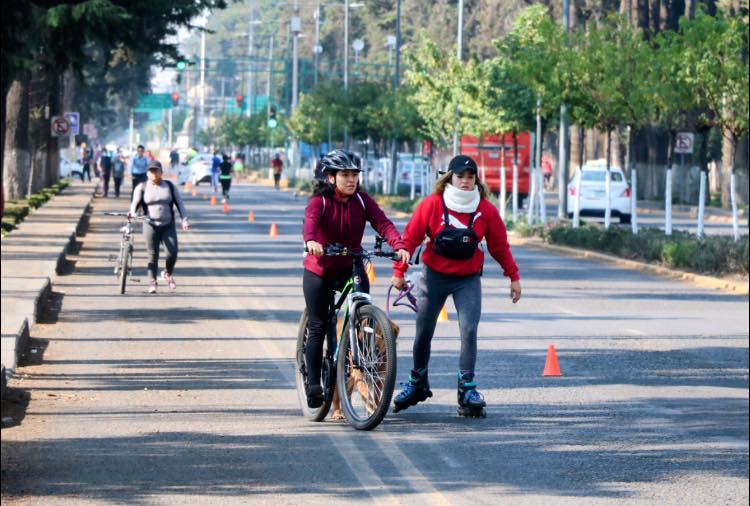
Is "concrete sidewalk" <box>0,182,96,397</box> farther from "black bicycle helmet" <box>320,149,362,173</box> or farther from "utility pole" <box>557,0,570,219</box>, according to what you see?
"utility pole" <box>557,0,570,219</box>

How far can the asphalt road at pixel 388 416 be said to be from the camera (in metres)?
8.97

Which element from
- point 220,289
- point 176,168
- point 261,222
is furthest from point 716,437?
point 176,168

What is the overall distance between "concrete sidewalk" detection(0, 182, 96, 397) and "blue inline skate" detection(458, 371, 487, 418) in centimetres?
350

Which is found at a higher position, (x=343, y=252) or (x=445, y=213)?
(x=445, y=213)

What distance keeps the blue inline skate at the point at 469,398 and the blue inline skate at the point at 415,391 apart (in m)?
0.24


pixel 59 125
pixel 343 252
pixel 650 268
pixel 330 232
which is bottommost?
pixel 650 268

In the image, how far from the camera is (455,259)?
449 inches

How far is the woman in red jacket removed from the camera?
11.3 metres

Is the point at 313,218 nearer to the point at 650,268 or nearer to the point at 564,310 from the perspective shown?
the point at 564,310

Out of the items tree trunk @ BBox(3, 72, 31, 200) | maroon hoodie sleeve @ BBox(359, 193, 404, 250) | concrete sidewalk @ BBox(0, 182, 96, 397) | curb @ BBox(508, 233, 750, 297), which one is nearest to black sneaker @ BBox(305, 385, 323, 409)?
maroon hoodie sleeve @ BBox(359, 193, 404, 250)

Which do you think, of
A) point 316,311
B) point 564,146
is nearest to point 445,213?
point 316,311

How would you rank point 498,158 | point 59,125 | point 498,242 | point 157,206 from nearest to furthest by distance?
point 498,242 < point 157,206 < point 59,125 < point 498,158

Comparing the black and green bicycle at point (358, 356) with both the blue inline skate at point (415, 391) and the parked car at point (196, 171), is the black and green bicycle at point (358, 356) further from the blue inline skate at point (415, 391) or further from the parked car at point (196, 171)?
the parked car at point (196, 171)

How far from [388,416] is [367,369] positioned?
2.52 ft
